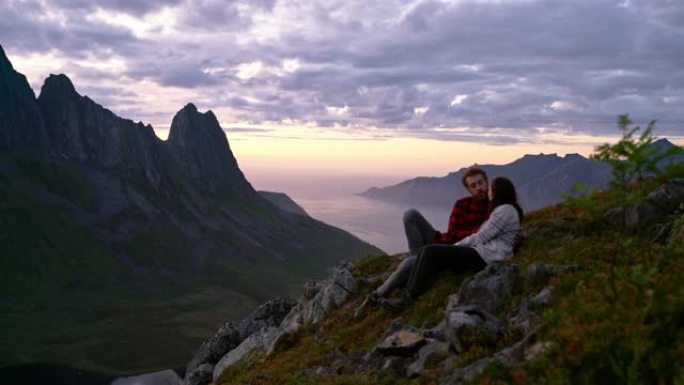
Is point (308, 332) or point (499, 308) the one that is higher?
point (499, 308)

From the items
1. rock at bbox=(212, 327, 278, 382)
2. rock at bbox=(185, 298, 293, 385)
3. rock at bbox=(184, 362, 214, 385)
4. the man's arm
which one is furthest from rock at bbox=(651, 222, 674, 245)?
rock at bbox=(184, 362, 214, 385)

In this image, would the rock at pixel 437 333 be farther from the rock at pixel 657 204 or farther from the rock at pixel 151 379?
the rock at pixel 151 379

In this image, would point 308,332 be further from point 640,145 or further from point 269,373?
point 640,145

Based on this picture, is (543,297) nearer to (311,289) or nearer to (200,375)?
(311,289)

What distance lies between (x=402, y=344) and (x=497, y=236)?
4481 mm

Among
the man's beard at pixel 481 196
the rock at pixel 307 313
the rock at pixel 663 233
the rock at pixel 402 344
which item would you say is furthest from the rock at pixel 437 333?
the rock at pixel 307 313

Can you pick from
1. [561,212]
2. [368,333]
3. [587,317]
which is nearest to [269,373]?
[368,333]

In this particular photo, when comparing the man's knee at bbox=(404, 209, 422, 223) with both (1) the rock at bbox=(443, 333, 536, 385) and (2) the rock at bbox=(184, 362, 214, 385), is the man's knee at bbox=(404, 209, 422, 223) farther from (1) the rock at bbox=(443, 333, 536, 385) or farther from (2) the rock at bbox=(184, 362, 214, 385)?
(2) the rock at bbox=(184, 362, 214, 385)

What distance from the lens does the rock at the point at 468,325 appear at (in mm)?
10852

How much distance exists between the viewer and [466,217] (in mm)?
16672

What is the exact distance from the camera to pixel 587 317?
878cm

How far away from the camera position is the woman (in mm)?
14914

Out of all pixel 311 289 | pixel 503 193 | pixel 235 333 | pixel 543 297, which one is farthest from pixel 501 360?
pixel 235 333

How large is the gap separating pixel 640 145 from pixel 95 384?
534 feet
